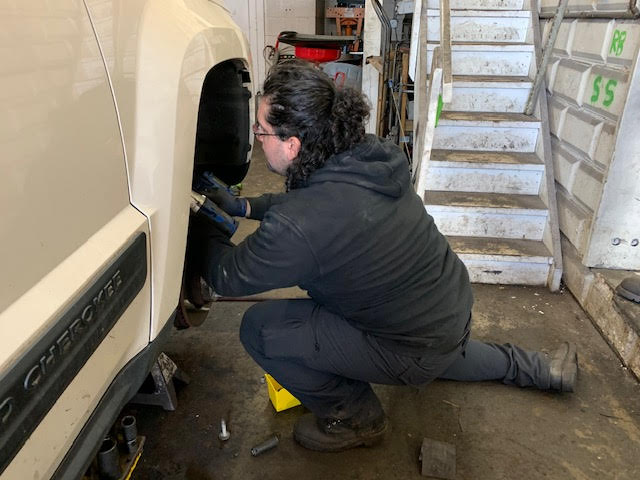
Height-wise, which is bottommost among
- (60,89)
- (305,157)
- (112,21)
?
(305,157)

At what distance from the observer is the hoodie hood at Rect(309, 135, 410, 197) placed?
136cm

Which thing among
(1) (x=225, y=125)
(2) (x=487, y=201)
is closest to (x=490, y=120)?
→ (2) (x=487, y=201)

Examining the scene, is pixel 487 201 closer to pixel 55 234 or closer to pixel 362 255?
pixel 362 255

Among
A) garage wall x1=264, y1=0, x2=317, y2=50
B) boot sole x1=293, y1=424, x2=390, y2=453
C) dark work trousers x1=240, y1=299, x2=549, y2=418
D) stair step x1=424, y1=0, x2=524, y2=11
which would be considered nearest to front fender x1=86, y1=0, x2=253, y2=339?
dark work trousers x1=240, y1=299, x2=549, y2=418

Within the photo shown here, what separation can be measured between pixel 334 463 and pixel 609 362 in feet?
4.71

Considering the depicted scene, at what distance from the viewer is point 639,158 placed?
2.40 m

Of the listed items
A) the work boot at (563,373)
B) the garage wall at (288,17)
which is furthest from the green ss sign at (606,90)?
the garage wall at (288,17)

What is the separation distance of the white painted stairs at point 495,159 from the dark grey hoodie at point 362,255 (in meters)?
1.47

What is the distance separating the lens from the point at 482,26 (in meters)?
3.88

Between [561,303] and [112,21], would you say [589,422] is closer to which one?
[561,303]

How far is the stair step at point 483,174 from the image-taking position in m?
3.15

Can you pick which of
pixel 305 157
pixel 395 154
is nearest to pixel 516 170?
pixel 395 154

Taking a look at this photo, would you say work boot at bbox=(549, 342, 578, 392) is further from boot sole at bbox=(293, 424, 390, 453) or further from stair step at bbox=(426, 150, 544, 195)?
stair step at bbox=(426, 150, 544, 195)

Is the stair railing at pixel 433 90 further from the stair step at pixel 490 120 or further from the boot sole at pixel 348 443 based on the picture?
the boot sole at pixel 348 443
